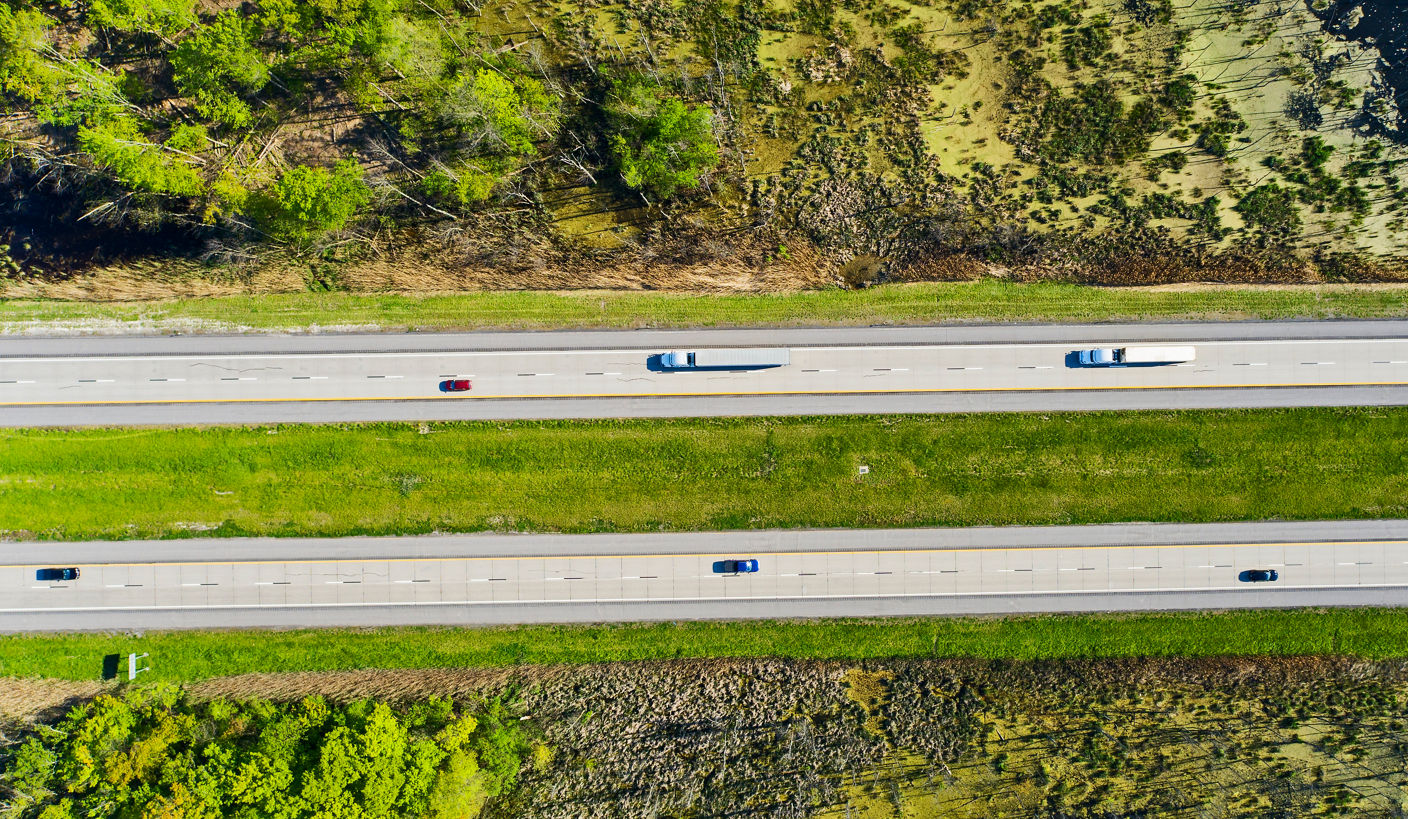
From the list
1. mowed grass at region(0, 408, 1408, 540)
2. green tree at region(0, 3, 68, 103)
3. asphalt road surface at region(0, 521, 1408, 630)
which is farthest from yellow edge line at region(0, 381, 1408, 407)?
green tree at region(0, 3, 68, 103)

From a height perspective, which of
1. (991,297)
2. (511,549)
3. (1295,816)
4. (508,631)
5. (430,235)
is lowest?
(1295,816)

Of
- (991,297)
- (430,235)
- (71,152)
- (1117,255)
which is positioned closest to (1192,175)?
(1117,255)

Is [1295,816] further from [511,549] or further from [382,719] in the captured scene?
[382,719]

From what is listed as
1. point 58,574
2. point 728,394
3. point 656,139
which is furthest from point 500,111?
point 58,574

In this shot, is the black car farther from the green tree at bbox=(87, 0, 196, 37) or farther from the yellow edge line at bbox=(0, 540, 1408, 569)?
the green tree at bbox=(87, 0, 196, 37)

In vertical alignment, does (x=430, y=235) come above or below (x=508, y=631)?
above

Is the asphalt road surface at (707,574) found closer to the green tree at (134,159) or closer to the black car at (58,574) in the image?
the black car at (58,574)
